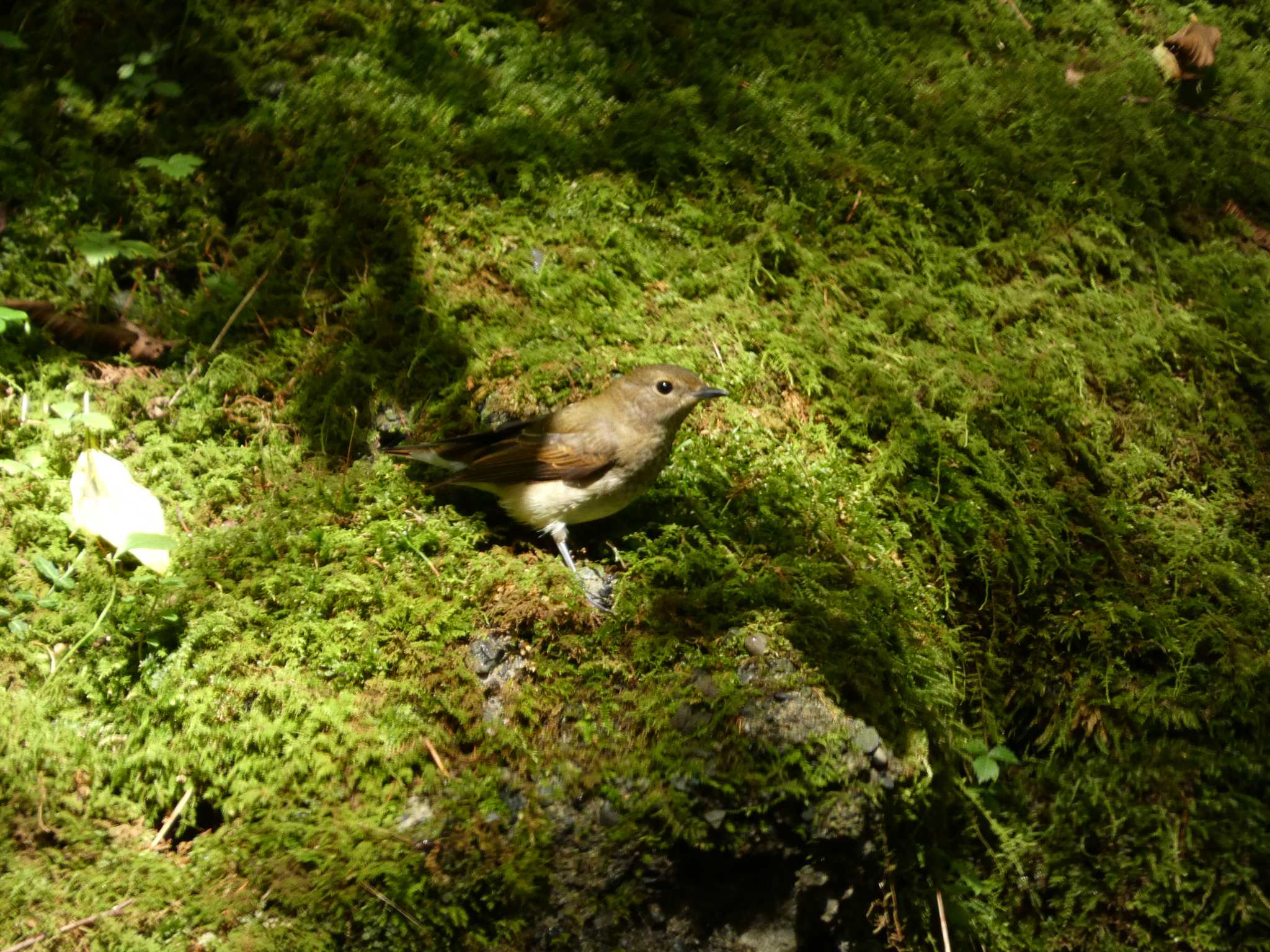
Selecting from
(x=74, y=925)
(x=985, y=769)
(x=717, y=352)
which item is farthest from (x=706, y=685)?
(x=74, y=925)

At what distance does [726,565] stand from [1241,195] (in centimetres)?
491

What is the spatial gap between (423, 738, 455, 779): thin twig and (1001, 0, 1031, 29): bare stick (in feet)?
21.3

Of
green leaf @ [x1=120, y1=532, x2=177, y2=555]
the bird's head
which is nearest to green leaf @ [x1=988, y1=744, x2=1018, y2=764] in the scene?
the bird's head

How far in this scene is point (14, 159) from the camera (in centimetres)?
487

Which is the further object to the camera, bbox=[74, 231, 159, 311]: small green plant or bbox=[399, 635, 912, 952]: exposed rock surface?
bbox=[74, 231, 159, 311]: small green plant

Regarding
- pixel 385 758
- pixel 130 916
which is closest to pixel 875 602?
pixel 385 758

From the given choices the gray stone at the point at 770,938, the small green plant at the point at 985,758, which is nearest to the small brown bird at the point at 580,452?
the gray stone at the point at 770,938

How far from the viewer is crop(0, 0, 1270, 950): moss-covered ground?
3.22m

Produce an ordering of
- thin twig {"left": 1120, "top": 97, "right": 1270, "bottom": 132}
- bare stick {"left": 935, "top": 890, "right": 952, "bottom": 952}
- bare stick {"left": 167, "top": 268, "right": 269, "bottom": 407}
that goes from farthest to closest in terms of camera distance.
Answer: thin twig {"left": 1120, "top": 97, "right": 1270, "bottom": 132}, bare stick {"left": 167, "top": 268, "right": 269, "bottom": 407}, bare stick {"left": 935, "top": 890, "right": 952, "bottom": 952}

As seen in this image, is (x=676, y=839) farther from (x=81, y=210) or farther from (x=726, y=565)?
(x=81, y=210)

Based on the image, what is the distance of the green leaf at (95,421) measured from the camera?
162 inches

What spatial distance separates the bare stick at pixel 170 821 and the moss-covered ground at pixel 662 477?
40mm

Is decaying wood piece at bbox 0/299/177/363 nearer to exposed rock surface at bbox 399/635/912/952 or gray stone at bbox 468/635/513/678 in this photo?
gray stone at bbox 468/635/513/678

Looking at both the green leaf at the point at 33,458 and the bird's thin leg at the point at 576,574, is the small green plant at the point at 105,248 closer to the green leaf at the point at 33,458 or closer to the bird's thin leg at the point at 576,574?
the green leaf at the point at 33,458
